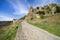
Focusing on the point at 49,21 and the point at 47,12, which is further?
the point at 47,12

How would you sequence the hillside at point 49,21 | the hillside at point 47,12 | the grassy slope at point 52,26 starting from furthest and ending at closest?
the hillside at point 47,12, the hillside at point 49,21, the grassy slope at point 52,26

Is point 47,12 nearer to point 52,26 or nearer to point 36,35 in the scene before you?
point 52,26

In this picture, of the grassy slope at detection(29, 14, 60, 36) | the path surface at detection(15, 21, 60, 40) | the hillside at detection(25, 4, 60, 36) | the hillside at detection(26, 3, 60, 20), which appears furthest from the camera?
the hillside at detection(26, 3, 60, 20)

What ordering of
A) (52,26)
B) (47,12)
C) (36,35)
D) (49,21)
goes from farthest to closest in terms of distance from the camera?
→ (47,12) → (49,21) → (52,26) → (36,35)

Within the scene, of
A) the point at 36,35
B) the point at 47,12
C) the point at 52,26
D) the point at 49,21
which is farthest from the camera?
the point at 47,12

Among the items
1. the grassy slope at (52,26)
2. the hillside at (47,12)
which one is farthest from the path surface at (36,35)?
the hillside at (47,12)

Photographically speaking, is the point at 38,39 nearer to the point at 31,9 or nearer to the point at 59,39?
the point at 59,39

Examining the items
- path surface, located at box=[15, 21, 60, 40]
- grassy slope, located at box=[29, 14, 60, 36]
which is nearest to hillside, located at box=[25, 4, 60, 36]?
grassy slope, located at box=[29, 14, 60, 36]

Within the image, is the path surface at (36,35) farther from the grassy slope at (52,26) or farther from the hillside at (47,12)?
the hillside at (47,12)

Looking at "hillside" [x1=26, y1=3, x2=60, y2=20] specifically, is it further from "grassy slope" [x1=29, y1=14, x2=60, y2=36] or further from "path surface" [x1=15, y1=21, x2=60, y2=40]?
"path surface" [x1=15, y1=21, x2=60, y2=40]

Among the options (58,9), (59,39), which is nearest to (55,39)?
(59,39)

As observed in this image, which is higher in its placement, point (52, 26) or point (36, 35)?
point (52, 26)

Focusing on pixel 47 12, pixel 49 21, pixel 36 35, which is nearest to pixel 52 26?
pixel 36 35

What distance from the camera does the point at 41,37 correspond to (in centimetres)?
1166
